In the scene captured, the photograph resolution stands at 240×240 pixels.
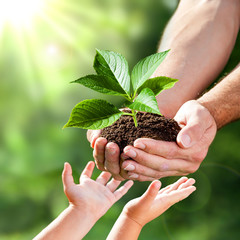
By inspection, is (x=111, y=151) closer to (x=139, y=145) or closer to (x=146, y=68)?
(x=139, y=145)

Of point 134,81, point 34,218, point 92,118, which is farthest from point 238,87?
point 34,218

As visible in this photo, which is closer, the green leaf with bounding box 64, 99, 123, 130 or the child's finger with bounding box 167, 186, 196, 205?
the green leaf with bounding box 64, 99, 123, 130

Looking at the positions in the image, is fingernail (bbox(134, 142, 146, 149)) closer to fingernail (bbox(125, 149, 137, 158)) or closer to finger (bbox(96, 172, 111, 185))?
fingernail (bbox(125, 149, 137, 158))

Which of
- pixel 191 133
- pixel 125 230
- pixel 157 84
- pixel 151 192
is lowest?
pixel 125 230

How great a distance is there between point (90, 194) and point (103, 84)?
1.52 feet

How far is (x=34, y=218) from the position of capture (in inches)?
83.9

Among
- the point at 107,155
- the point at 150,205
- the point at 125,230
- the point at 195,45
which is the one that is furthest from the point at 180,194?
the point at 195,45

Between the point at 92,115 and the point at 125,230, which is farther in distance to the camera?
the point at 125,230

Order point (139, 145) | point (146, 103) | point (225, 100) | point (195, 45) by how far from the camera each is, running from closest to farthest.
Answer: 1. point (146, 103)
2. point (139, 145)
3. point (225, 100)
4. point (195, 45)

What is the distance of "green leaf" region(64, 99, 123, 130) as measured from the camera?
87cm

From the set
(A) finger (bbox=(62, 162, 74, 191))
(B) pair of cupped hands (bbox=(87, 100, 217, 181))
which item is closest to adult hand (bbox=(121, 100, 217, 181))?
(B) pair of cupped hands (bbox=(87, 100, 217, 181))

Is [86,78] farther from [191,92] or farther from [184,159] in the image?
[191,92]

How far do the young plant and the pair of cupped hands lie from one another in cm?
12

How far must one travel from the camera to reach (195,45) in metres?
1.56
